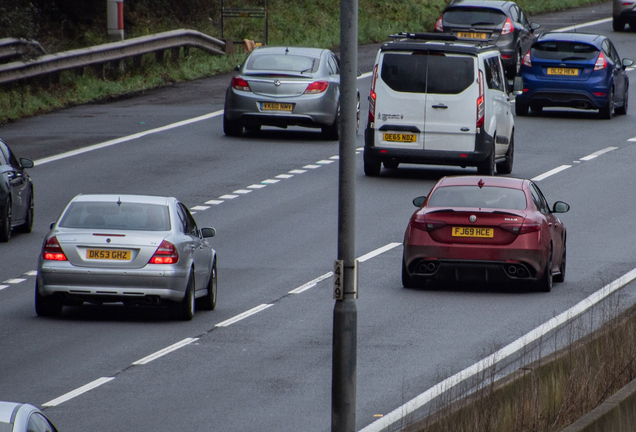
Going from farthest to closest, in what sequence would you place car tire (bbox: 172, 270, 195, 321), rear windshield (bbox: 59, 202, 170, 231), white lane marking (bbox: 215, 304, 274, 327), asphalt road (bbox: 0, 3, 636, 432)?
rear windshield (bbox: 59, 202, 170, 231)
car tire (bbox: 172, 270, 195, 321)
white lane marking (bbox: 215, 304, 274, 327)
asphalt road (bbox: 0, 3, 636, 432)

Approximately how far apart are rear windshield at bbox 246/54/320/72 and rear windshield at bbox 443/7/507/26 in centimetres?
929

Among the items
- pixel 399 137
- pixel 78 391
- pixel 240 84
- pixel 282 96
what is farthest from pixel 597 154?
pixel 78 391

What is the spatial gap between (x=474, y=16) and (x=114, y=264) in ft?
82.4

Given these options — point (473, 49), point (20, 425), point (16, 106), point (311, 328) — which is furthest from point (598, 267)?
point (16, 106)

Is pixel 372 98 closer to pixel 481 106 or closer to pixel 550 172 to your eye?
pixel 481 106

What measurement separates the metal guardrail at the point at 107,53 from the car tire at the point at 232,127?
499 cm

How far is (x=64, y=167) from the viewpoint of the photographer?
26.4 metres

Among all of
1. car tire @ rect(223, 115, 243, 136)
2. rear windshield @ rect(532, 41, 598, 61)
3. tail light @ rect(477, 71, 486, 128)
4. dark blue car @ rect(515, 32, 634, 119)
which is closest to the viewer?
tail light @ rect(477, 71, 486, 128)

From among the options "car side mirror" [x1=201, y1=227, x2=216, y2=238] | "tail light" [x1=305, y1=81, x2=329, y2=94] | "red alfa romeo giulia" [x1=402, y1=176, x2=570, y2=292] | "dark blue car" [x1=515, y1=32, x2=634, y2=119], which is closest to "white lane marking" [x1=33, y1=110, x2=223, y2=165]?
"tail light" [x1=305, y1=81, x2=329, y2=94]

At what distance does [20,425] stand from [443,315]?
376 inches

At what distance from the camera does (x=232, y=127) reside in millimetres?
30109

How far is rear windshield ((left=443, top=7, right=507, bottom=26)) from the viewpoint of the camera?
38875 mm

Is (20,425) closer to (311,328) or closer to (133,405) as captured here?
(133,405)

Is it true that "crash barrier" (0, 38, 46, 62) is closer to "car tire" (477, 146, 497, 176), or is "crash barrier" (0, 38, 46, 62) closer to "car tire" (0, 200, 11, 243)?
"car tire" (477, 146, 497, 176)
